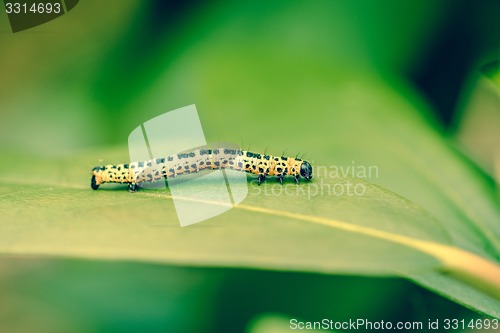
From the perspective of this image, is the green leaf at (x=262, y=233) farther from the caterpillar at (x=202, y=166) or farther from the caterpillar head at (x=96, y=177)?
the caterpillar at (x=202, y=166)

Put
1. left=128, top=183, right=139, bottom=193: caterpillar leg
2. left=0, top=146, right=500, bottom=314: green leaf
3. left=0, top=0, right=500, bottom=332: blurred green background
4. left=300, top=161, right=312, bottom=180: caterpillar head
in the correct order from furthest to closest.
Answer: left=0, top=0, right=500, bottom=332: blurred green background
left=300, top=161, right=312, bottom=180: caterpillar head
left=128, top=183, right=139, bottom=193: caterpillar leg
left=0, top=146, right=500, bottom=314: green leaf

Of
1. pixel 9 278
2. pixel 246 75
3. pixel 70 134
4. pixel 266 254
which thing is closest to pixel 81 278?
pixel 9 278

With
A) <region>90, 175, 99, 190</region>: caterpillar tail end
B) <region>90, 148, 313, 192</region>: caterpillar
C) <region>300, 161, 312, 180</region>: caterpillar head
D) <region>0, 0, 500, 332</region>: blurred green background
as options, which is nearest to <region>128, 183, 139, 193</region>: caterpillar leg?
<region>90, 148, 313, 192</region>: caterpillar

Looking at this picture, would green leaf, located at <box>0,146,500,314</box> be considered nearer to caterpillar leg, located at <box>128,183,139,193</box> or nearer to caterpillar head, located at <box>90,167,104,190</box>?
caterpillar leg, located at <box>128,183,139,193</box>

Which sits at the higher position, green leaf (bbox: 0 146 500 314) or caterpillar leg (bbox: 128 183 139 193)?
green leaf (bbox: 0 146 500 314)

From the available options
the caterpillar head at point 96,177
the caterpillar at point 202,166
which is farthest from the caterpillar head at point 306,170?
the caterpillar head at point 96,177

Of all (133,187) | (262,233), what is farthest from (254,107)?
(262,233)

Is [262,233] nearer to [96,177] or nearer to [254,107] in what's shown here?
[96,177]

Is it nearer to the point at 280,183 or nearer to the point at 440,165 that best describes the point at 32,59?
the point at 280,183
